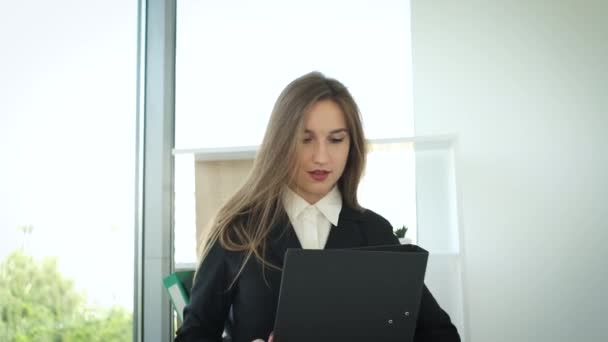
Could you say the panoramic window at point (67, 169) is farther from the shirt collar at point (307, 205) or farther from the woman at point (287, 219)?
the shirt collar at point (307, 205)

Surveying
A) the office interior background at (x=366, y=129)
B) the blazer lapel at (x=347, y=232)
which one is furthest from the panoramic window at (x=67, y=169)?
the blazer lapel at (x=347, y=232)

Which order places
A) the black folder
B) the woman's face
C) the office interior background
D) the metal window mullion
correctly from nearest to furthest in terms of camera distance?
1. the black folder
2. the woman's face
3. the office interior background
4. the metal window mullion

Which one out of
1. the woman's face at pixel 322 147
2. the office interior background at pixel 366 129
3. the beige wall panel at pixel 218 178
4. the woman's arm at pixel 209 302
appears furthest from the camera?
the beige wall panel at pixel 218 178

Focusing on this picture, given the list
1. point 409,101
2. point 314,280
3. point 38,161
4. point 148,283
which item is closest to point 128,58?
point 38,161

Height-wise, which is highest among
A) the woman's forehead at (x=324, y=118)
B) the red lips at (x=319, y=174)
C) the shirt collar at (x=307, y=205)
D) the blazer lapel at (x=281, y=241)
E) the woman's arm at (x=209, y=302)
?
the woman's forehead at (x=324, y=118)

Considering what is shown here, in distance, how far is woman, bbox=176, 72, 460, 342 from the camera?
1.41 meters

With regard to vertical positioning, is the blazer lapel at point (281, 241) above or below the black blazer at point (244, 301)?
above

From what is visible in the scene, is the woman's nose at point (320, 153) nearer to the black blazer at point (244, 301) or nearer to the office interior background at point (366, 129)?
the black blazer at point (244, 301)

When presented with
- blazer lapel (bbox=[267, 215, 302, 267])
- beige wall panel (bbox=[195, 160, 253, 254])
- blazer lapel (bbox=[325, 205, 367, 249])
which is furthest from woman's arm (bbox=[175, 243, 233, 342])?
beige wall panel (bbox=[195, 160, 253, 254])

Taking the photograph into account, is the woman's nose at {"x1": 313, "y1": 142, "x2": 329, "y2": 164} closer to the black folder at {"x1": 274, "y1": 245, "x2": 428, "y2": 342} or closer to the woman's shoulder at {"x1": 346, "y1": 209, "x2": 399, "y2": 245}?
the woman's shoulder at {"x1": 346, "y1": 209, "x2": 399, "y2": 245}

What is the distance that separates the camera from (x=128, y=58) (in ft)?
8.81

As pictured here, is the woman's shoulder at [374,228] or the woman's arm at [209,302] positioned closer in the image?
the woman's arm at [209,302]

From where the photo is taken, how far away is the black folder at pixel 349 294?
45.8 inches

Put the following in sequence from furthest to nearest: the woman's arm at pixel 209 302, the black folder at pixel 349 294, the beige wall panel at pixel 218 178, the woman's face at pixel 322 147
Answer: the beige wall panel at pixel 218 178, the woman's face at pixel 322 147, the woman's arm at pixel 209 302, the black folder at pixel 349 294
